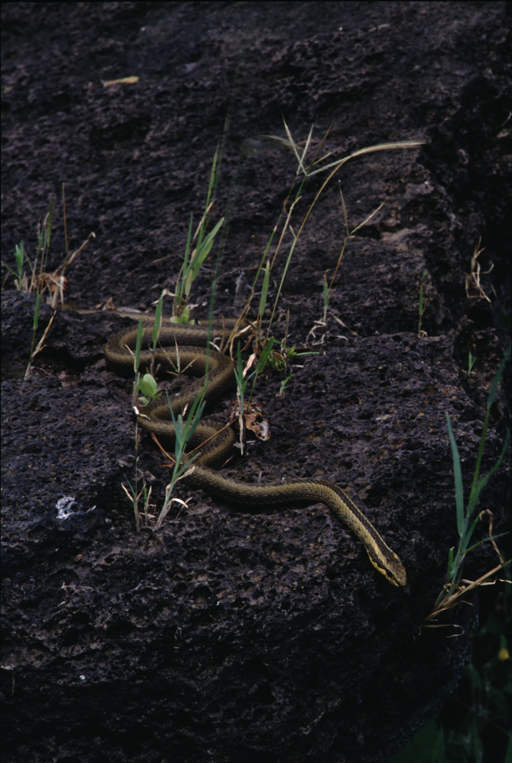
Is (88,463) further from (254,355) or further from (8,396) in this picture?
(254,355)

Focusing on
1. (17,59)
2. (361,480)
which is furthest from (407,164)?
(17,59)

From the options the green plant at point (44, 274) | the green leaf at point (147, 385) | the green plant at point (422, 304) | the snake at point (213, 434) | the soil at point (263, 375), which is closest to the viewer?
the soil at point (263, 375)

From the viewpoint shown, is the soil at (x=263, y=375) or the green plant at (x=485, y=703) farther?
the green plant at (x=485, y=703)

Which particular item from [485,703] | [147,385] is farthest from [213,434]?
[485,703]

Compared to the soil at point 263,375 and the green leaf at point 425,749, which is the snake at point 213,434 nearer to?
the soil at point 263,375

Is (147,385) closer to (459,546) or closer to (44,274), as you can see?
(44,274)

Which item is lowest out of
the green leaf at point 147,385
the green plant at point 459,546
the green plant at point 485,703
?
the green plant at point 485,703

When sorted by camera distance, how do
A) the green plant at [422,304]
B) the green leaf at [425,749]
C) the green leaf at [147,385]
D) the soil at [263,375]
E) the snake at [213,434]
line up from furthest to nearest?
1. the green plant at [422,304]
2. the green leaf at [147,385]
3. the green leaf at [425,749]
4. the snake at [213,434]
5. the soil at [263,375]

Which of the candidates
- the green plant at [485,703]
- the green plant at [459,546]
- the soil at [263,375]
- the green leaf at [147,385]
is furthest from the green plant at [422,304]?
the green plant at [485,703]
